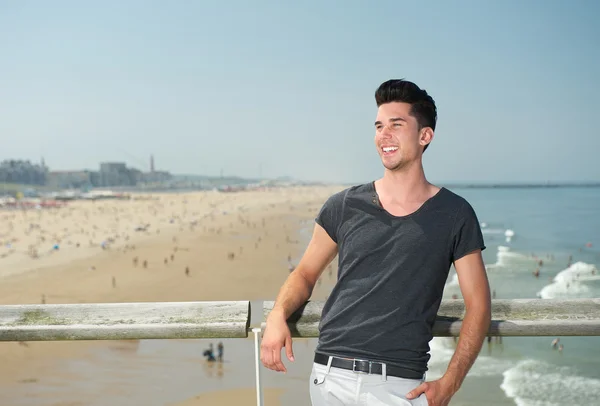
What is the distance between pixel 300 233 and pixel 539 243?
21812 mm

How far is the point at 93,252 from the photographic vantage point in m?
38.2

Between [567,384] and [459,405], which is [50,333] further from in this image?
[567,384]

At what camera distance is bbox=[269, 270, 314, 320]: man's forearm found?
8.13 ft

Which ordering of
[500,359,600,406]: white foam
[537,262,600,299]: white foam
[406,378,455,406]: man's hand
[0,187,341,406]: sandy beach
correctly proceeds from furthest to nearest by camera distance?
[537,262,600,299]: white foam < [0,187,341,406]: sandy beach < [500,359,600,406]: white foam < [406,378,455,406]: man's hand

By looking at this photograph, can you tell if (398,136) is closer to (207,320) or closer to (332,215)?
(332,215)

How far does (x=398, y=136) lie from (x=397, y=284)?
65cm

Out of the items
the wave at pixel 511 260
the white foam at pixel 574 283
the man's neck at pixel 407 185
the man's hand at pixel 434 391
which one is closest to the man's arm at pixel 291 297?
the man's neck at pixel 407 185

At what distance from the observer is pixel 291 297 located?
2512mm

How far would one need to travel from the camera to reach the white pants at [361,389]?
2.20 m

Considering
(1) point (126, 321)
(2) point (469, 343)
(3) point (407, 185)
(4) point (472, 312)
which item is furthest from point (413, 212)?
(1) point (126, 321)

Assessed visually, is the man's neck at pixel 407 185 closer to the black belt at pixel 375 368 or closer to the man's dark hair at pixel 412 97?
the man's dark hair at pixel 412 97

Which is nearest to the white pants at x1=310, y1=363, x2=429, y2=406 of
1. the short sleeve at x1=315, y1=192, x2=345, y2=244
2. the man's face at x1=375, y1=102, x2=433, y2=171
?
the short sleeve at x1=315, y1=192, x2=345, y2=244

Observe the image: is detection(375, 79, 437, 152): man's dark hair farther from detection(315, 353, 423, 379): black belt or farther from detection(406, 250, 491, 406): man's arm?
detection(315, 353, 423, 379): black belt

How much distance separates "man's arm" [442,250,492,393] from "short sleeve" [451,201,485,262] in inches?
1.1
